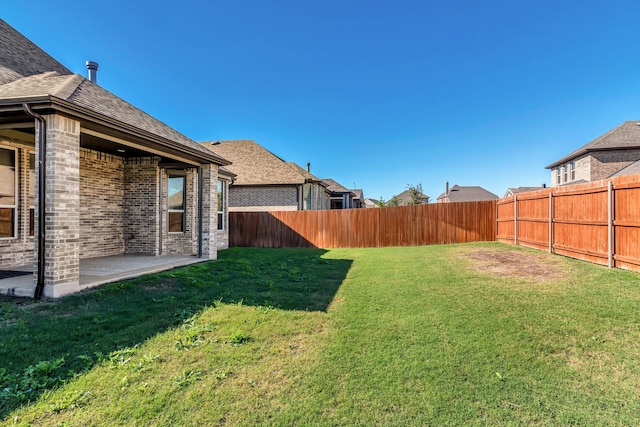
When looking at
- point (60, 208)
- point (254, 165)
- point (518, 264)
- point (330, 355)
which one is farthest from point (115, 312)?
point (254, 165)

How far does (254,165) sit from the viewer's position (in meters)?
19.7

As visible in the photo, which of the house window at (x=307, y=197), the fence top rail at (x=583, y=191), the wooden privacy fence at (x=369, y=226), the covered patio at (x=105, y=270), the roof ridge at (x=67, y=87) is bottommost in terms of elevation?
the covered patio at (x=105, y=270)

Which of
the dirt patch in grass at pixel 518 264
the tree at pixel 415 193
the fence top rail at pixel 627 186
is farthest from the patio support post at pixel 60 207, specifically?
the tree at pixel 415 193

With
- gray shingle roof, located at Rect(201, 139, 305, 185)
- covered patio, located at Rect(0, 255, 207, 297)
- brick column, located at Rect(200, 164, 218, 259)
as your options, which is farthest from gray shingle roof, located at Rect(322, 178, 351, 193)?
covered patio, located at Rect(0, 255, 207, 297)

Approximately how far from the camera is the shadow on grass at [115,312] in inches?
112

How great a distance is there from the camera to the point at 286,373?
294cm

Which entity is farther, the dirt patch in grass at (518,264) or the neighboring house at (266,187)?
the neighboring house at (266,187)

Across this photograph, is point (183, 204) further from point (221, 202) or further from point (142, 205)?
point (221, 202)

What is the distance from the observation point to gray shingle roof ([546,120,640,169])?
20.0 meters

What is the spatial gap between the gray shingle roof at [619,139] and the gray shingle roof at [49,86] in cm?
2387

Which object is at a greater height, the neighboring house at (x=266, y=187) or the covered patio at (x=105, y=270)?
the neighboring house at (x=266, y=187)

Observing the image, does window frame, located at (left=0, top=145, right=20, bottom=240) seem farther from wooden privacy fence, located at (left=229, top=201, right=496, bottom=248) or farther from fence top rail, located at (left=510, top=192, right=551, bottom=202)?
fence top rail, located at (left=510, top=192, right=551, bottom=202)

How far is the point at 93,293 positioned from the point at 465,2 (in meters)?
13.5

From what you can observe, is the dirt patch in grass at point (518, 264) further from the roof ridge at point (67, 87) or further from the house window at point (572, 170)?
the house window at point (572, 170)
